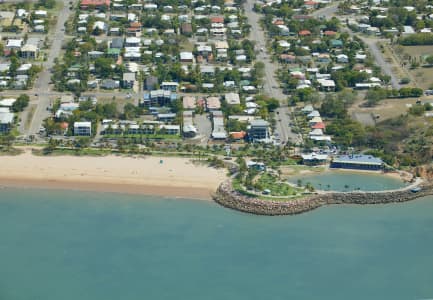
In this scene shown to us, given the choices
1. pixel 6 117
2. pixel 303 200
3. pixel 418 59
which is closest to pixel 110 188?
pixel 6 117

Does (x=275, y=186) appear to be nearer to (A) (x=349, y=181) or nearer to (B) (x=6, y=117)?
(A) (x=349, y=181)

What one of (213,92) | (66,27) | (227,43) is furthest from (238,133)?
(66,27)

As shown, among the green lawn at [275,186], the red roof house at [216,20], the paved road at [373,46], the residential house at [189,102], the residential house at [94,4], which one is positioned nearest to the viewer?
the green lawn at [275,186]

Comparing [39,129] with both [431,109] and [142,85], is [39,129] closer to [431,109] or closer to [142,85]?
[142,85]

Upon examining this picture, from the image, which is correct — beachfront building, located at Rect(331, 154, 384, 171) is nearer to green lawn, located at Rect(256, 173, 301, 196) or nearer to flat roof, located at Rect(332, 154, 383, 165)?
flat roof, located at Rect(332, 154, 383, 165)

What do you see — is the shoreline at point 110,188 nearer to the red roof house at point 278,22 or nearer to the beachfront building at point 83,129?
the beachfront building at point 83,129

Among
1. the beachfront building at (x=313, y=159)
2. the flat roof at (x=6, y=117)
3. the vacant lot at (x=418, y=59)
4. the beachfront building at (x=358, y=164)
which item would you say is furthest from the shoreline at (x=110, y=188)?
the vacant lot at (x=418, y=59)

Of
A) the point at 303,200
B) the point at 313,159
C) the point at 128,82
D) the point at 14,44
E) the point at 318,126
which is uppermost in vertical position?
the point at 14,44

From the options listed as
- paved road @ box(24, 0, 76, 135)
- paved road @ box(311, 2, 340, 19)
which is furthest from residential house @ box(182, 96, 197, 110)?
paved road @ box(311, 2, 340, 19)
